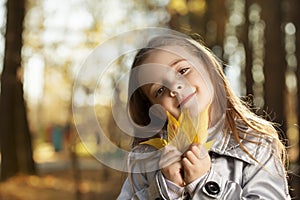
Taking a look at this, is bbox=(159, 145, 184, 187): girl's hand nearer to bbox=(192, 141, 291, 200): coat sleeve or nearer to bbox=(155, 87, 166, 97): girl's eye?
bbox=(192, 141, 291, 200): coat sleeve

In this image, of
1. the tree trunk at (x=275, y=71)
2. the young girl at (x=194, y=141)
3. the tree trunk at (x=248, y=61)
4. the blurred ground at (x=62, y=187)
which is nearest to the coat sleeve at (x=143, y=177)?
the young girl at (x=194, y=141)

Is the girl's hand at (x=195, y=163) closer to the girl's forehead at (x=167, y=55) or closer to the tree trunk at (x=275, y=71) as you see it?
the girl's forehead at (x=167, y=55)

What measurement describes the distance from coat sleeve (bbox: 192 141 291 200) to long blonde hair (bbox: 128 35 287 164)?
0.09 m

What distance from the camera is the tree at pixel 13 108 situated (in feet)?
47.9

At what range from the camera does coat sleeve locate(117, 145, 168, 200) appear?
1668mm

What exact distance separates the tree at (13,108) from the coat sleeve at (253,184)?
43.6 feet

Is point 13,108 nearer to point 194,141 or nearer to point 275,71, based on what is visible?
point 275,71

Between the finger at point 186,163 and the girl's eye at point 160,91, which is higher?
the girl's eye at point 160,91

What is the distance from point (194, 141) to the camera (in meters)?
1.59

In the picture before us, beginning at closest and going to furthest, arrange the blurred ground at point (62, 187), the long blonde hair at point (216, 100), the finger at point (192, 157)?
1. the finger at point (192, 157)
2. the long blonde hair at point (216, 100)
3. the blurred ground at point (62, 187)

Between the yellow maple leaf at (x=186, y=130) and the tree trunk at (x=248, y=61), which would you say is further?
the tree trunk at (x=248, y=61)

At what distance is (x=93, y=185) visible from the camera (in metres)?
14.4

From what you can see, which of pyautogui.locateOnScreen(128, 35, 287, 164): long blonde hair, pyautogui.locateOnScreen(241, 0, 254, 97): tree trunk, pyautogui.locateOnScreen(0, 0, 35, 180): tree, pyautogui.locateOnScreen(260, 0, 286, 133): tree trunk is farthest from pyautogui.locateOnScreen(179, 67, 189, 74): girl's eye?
pyautogui.locateOnScreen(0, 0, 35, 180): tree

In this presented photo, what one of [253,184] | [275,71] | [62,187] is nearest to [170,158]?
[253,184]
